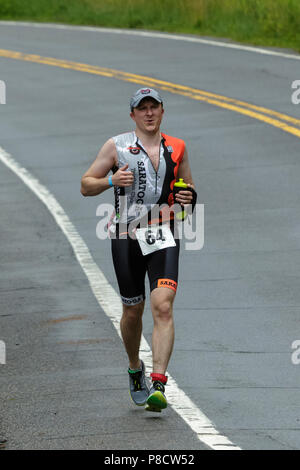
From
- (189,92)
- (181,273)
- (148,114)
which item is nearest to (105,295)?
(181,273)

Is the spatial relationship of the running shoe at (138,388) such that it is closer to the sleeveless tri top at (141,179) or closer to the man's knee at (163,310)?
the man's knee at (163,310)

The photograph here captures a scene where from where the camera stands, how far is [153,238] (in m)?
9.03

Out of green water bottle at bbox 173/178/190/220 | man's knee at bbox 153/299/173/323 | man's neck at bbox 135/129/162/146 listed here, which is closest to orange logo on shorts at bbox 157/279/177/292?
man's knee at bbox 153/299/173/323

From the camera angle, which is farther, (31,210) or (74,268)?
(31,210)

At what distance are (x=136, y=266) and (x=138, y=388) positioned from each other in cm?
86

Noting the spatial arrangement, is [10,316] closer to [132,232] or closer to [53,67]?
[132,232]

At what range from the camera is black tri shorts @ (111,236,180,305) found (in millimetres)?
9016

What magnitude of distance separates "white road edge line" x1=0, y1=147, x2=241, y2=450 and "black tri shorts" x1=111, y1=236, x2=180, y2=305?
0.87 m

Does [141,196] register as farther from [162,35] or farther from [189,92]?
[162,35]

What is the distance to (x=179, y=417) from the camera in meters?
8.82

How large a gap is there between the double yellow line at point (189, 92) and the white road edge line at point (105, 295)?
455 cm

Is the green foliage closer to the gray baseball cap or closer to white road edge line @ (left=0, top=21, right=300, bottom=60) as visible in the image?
white road edge line @ (left=0, top=21, right=300, bottom=60)

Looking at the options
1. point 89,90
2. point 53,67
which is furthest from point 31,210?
point 53,67

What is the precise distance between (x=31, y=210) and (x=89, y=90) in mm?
9495
